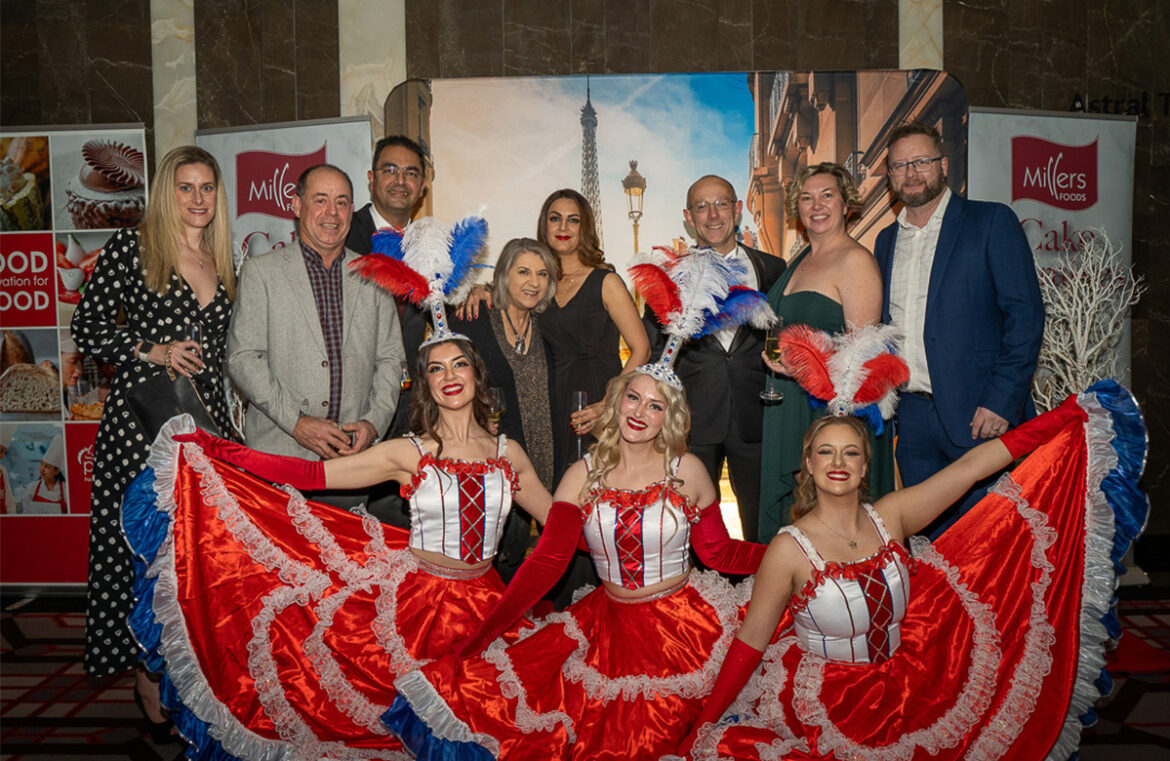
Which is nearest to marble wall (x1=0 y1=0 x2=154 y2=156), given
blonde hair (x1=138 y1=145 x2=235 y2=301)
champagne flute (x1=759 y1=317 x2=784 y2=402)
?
blonde hair (x1=138 y1=145 x2=235 y2=301)

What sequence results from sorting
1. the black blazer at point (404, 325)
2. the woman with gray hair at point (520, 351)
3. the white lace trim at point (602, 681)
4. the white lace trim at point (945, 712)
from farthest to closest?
the black blazer at point (404, 325) < the woman with gray hair at point (520, 351) < the white lace trim at point (602, 681) < the white lace trim at point (945, 712)

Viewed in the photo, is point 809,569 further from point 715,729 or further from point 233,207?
point 233,207

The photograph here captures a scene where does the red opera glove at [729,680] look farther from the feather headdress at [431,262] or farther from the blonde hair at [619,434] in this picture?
the feather headdress at [431,262]

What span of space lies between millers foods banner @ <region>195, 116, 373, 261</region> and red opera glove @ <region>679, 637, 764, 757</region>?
3363 millimetres

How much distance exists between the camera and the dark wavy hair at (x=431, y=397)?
294 centimetres

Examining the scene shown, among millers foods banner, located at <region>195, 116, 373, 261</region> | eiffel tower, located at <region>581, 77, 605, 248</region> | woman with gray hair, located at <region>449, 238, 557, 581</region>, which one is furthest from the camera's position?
eiffel tower, located at <region>581, 77, 605, 248</region>

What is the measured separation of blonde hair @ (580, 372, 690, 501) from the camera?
2.77 metres

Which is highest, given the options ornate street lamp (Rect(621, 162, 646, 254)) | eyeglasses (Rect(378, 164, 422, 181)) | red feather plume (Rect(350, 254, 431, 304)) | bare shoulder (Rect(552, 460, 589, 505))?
ornate street lamp (Rect(621, 162, 646, 254))

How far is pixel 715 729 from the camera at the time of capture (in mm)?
2299

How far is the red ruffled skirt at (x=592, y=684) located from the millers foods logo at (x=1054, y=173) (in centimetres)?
335

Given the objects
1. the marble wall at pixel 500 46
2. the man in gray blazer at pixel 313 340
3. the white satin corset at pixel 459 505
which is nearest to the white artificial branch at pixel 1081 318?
the marble wall at pixel 500 46

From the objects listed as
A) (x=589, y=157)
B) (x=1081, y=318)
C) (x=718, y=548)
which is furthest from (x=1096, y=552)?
(x=589, y=157)

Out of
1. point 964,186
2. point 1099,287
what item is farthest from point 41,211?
point 1099,287

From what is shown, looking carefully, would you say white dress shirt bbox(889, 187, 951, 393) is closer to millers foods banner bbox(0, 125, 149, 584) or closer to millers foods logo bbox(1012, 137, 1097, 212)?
millers foods logo bbox(1012, 137, 1097, 212)
